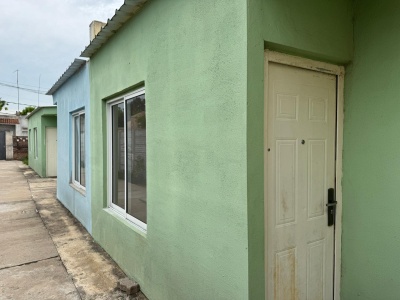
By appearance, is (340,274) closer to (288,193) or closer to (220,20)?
(288,193)

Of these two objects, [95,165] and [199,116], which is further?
[95,165]

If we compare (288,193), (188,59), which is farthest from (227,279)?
(188,59)

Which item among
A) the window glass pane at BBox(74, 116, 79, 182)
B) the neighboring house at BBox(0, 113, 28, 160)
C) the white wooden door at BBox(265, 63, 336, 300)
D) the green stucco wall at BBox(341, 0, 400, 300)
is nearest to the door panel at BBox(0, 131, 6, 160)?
the neighboring house at BBox(0, 113, 28, 160)

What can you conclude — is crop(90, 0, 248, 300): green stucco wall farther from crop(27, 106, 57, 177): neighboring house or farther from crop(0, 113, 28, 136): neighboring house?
crop(0, 113, 28, 136): neighboring house

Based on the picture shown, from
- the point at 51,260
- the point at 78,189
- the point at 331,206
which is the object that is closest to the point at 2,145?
the point at 78,189

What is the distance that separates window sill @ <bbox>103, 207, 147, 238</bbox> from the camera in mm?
3352

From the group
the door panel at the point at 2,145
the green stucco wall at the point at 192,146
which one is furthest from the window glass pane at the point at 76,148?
the door panel at the point at 2,145

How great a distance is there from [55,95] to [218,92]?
7.59m

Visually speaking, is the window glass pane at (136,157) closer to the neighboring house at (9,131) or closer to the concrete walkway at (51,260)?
the concrete walkway at (51,260)

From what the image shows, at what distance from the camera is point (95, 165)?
4.76 meters

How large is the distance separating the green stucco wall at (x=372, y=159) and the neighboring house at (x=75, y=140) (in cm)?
421

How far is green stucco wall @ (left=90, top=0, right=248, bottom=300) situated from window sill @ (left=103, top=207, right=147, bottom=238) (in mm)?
39

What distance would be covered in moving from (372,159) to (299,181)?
0.59m

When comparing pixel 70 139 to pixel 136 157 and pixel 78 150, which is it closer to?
pixel 78 150
